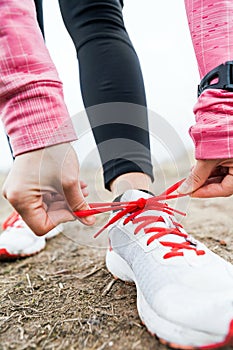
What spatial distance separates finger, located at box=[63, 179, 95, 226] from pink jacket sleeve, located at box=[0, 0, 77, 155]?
7 centimetres

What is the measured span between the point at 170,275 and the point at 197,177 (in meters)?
0.21

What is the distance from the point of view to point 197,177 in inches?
28.9

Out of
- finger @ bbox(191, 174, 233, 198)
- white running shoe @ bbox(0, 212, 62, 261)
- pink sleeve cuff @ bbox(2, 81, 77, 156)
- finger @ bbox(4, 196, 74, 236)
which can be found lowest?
white running shoe @ bbox(0, 212, 62, 261)

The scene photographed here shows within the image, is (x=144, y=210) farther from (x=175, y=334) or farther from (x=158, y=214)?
(x=175, y=334)

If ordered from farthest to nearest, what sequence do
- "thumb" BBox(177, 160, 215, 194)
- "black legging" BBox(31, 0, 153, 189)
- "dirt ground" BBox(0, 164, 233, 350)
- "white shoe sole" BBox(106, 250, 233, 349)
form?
"black legging" BBox(31, 0, 153, 189)
"thumb" BBox(177, 160, 215, 194)
"dirt ground" BBox(0, 164, 233, 350)
"white shoe sole" BBox(106, 250, 233, 349)

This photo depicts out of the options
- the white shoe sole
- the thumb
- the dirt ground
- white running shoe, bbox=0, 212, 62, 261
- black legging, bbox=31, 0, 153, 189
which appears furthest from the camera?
white running shoe, bbox=0, 212, 62, 261

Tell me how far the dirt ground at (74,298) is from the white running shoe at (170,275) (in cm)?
4

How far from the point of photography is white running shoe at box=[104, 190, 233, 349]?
20.4 inches

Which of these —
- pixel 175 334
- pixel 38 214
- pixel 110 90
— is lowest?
pixel 175 334

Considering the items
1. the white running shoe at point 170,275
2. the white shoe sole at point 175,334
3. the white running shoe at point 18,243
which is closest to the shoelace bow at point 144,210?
the white running shoe at point 170,275

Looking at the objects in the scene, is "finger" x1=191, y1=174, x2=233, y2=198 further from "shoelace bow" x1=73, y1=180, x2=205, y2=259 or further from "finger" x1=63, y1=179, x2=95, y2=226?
"finger" x1=63, y1=179, x2=95, y2=226

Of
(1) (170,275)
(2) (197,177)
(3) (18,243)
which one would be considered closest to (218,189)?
(2) (197,177)

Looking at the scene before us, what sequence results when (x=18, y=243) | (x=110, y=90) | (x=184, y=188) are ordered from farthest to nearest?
(x=18, y=243)
(x=110, y=90)
(x=184, y=188)

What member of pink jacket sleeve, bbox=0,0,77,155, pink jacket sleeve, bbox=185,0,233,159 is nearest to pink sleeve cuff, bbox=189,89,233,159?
pink jacket sleeve, bbox=185,0,233,159
